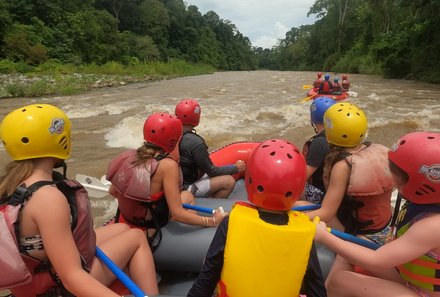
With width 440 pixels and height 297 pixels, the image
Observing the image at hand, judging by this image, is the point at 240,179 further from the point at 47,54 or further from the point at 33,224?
the point at 47,54

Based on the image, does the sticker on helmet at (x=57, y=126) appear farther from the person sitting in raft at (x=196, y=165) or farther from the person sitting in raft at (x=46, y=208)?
the person sitting in raft at (x=196, y=165)

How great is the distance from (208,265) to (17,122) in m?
1.00

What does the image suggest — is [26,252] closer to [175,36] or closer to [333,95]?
[333,95]

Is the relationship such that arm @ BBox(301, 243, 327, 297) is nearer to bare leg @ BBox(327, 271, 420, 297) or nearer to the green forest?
bare leg @ BBox(327, 271, 420, 297)

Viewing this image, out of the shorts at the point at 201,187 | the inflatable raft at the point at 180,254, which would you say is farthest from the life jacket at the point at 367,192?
the shorts at the point at 201,187

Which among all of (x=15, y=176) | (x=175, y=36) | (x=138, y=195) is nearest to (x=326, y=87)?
(x=138, y=195)

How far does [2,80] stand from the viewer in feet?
47.9

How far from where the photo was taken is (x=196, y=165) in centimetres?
349

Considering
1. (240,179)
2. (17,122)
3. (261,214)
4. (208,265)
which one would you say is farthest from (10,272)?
(240,179)

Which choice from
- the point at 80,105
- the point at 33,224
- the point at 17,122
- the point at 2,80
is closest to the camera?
the point at 33,224

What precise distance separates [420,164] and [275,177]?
60 cm

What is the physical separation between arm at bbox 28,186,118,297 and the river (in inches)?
112

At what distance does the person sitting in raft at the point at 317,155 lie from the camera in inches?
112

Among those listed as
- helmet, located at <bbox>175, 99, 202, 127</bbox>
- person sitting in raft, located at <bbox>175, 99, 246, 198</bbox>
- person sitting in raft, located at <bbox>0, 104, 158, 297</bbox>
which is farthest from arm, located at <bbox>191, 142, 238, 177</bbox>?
person sitting in raft, located at <bbox>0, 104, 158, 297</bbox>
